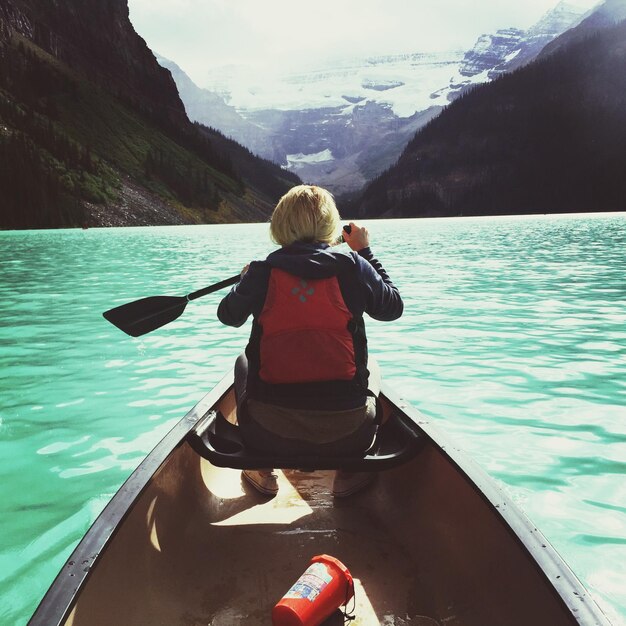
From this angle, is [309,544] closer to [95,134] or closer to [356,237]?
[356,237]

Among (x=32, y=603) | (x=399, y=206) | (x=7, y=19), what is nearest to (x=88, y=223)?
(x=7, y=19)

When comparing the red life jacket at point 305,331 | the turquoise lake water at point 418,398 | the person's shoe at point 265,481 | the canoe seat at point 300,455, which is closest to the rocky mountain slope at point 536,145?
the turquoise lake water at point 418,398

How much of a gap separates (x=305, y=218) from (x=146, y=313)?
3006 mm

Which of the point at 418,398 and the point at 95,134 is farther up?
the point at 95,134

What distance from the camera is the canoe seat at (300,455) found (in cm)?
366

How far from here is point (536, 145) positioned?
169m

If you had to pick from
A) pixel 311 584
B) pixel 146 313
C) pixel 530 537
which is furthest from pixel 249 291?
pixel 146 313

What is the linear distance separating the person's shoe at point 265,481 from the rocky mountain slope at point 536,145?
484 feet

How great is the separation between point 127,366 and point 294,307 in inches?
298

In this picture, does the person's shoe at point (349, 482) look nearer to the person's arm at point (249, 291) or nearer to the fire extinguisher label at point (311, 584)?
the fire extinguisher label at point (311, 584)

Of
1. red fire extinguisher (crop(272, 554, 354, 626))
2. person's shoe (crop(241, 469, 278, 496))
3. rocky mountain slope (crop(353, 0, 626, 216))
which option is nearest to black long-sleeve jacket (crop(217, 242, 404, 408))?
red fire extinguisher (crop(272, 554, 354, 626))

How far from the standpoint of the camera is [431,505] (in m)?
3.80

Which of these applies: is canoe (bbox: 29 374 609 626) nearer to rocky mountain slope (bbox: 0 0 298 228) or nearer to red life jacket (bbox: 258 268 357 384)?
red life jacket (bbox: 258 268 357 384)

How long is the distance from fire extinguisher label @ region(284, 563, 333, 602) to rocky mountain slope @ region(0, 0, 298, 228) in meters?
96.6
